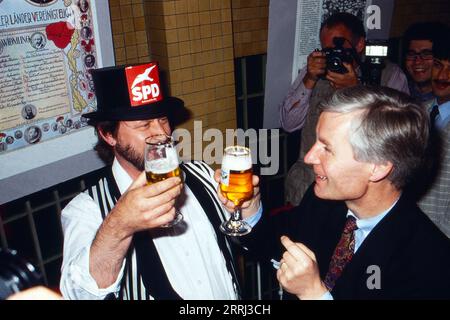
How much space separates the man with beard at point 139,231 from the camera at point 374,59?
1.56 meters

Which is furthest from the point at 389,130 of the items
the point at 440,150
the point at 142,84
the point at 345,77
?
the point at 345,77

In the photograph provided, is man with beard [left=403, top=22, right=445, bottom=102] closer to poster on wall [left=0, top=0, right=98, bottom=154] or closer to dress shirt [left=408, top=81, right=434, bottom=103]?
dress shirt [left=408, top=81, right=434, bottom=103]

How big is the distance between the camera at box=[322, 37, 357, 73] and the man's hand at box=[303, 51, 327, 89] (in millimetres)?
40

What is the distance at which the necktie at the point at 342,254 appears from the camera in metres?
1.83

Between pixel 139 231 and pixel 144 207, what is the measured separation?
33 centimetres

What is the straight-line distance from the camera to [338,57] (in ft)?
9.95

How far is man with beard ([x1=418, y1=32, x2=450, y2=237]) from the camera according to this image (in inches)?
96.8

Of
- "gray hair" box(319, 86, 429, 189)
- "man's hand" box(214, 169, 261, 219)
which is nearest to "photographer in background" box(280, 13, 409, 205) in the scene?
"man's hand" box(214, 169, 261, 219)

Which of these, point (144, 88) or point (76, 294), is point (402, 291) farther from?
point (144, 88)

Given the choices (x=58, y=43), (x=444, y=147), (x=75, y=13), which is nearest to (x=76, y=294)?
(x=58, y=43)

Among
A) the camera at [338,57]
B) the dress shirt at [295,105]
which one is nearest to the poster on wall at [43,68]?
the dress shirt at [295,105]

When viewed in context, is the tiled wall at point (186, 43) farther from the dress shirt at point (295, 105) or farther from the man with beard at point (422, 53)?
the man with beard at point (422, 53)

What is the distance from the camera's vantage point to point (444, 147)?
2469 millimetres

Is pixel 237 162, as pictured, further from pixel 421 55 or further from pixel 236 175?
pixel 421 55
